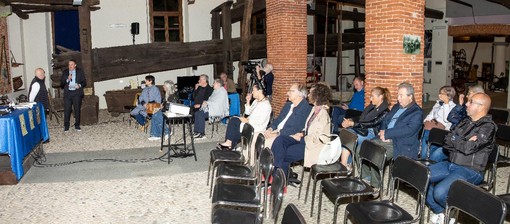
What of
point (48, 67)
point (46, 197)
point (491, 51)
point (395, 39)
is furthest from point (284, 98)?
point (491, 51)

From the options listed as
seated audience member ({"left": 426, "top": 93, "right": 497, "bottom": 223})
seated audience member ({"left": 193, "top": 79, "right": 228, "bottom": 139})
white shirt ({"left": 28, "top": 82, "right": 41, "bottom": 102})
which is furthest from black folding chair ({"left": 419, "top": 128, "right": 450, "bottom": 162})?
white shirt ({"left": 28, "top": 82, "right": 41, "bottom": 102})

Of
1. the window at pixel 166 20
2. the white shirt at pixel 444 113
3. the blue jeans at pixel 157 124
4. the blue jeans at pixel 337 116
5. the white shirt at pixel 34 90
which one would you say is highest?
the window at pixel 166 20

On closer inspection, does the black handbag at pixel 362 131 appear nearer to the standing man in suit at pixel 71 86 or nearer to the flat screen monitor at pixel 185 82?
the standing man in suit at pixel 71 86

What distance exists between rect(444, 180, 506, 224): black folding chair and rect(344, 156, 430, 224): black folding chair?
28cm

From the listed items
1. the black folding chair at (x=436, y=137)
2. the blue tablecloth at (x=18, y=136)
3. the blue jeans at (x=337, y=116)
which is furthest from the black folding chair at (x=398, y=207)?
the blue tablecloth at (x=18, y=136)

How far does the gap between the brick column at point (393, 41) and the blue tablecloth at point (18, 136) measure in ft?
16.3

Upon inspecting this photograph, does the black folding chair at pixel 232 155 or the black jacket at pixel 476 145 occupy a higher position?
the black jacket at pixel 476 145

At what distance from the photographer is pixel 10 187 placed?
6.06 meters

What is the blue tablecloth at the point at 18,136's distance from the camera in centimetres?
600

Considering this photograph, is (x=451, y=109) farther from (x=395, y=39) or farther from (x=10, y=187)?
(x=10, y=187)

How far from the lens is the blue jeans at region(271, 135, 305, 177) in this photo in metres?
5.47

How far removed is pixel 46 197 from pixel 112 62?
7.30 metres

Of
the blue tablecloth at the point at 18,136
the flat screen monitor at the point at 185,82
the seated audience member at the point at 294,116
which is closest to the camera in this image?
the seated audience member at the point at 294,116

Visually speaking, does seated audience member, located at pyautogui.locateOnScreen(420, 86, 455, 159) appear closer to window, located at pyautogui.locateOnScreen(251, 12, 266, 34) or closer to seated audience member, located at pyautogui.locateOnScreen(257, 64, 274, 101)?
seated audience member, located at pyautogui.locateOnScreen(257, 64, 274, 101)
